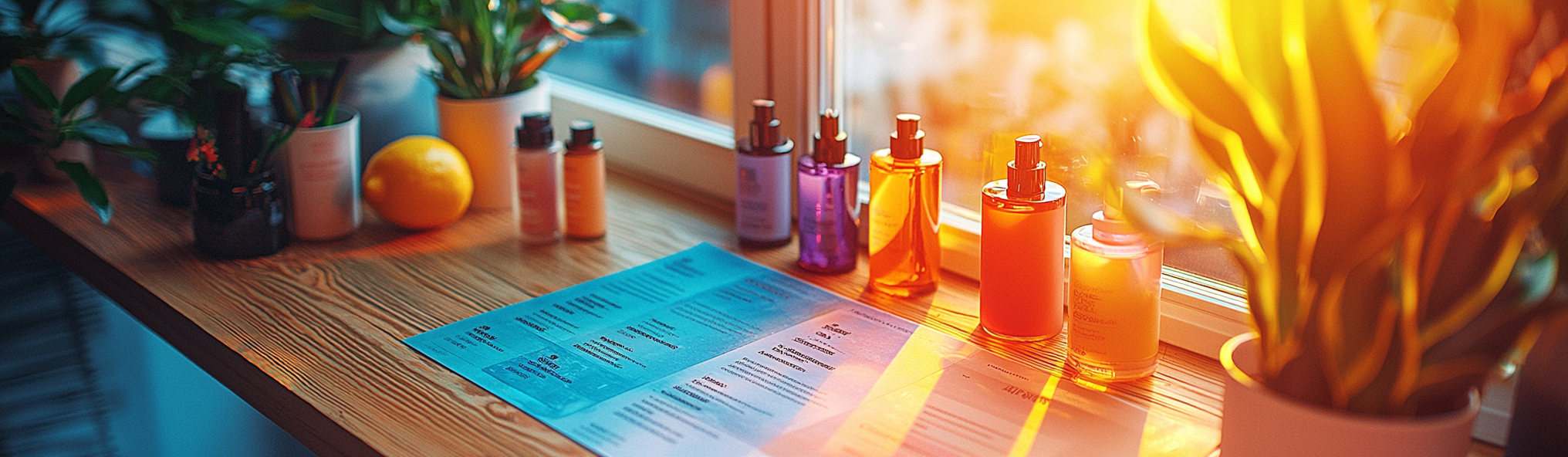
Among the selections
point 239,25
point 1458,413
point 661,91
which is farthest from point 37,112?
point 1458,413

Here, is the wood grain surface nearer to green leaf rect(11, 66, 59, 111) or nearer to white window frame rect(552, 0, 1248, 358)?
white window frame rect(552, 0, 1248, 358)

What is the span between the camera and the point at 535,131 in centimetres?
111

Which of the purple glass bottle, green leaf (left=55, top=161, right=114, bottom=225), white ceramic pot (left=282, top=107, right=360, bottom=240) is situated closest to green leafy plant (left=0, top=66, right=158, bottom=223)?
green leaf (left=55, top=161, right=114, bottom=225)

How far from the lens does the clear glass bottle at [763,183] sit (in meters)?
1.06

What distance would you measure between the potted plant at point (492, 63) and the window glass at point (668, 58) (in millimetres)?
109

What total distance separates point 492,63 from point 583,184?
0.19 metres

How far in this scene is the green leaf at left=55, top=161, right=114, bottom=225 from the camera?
1.02 metres

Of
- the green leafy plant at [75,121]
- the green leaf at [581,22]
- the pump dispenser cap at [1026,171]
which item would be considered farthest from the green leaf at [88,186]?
the pump dispenser cap at [1026,171]

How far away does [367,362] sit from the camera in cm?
86

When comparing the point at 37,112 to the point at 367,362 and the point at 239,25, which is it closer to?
the point at 239,25

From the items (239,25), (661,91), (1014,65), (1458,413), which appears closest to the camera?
(1458,413)

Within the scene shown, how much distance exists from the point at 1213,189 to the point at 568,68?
2.95 ft

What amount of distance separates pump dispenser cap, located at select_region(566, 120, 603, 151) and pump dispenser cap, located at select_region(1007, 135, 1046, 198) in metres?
0.46

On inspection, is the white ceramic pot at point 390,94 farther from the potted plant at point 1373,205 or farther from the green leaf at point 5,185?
the potted plant at point 1373,205
